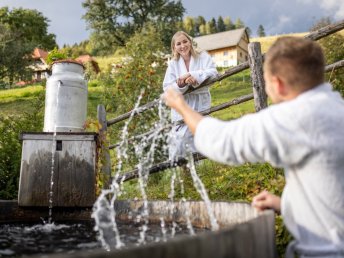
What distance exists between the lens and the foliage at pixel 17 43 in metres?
32.2

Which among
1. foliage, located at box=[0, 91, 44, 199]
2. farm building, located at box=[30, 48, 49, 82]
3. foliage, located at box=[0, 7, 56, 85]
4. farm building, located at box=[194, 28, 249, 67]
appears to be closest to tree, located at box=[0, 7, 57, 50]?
foliage, located at box=[0, 7, 56, 85]

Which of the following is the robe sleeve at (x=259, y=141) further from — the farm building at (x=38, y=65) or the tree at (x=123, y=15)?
the tree at (x=123, y=15)

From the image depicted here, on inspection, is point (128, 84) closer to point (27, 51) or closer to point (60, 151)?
point (60, 151)

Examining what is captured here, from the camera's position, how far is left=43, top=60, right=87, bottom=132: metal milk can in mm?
4266

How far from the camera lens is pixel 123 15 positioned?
3831cm

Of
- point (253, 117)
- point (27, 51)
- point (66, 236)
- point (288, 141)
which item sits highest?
point (27, 51)

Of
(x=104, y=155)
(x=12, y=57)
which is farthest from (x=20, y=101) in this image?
(x=104, y=155)

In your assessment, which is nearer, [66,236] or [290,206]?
[290,206]

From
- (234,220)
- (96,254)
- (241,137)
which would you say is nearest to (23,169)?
(234,220)

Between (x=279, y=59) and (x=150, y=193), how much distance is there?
13.0 feet

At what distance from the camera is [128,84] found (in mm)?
8125

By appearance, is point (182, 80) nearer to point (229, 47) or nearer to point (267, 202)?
point (267, 202)

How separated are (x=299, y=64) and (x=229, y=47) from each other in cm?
6036

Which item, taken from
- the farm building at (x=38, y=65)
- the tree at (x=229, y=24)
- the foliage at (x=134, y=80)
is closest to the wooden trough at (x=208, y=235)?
the foliage at (x=134, y=80)
